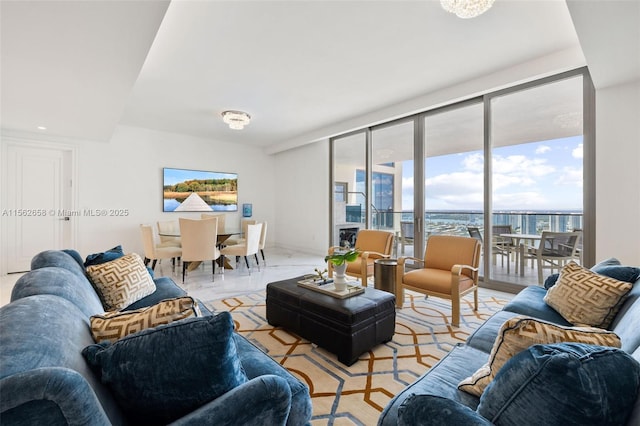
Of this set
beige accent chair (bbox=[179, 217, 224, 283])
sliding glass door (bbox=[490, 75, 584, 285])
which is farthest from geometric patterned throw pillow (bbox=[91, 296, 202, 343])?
sliding glass door (bbox=[490, 75, 584, 285])

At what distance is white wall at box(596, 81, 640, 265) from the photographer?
293cm

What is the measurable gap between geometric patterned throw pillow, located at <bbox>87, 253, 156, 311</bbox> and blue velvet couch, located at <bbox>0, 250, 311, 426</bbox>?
0.57 m

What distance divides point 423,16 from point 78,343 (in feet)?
10.6

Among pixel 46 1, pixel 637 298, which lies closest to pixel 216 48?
pixel 46 1

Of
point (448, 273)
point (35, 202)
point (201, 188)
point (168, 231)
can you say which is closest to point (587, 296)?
point (448, 273)

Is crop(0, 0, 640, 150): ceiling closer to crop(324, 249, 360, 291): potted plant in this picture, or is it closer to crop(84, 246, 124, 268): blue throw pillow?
crop(84, 246, 124, 268): blue throw pillow

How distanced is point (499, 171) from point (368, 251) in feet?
7.08

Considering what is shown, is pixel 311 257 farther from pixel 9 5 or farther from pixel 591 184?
pixel 9 5

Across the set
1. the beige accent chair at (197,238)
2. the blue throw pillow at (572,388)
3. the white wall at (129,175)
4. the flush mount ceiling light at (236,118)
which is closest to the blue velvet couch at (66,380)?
the blue throw pillow at (572,388)

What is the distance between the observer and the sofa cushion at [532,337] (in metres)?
0.96

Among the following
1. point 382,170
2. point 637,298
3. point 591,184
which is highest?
point 382,170

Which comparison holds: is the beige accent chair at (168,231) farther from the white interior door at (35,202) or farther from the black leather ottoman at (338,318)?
the black leather ottoman at (338,318)

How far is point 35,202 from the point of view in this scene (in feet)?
16.7

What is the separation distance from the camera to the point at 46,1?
1894mm
